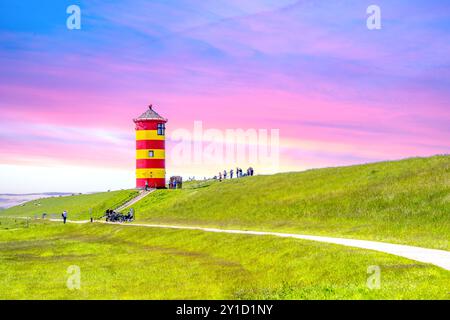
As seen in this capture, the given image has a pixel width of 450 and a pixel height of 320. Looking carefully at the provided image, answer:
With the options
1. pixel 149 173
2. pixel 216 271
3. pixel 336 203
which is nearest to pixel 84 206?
pixel 149 173

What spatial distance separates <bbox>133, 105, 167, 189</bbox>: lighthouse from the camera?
93.9 metres

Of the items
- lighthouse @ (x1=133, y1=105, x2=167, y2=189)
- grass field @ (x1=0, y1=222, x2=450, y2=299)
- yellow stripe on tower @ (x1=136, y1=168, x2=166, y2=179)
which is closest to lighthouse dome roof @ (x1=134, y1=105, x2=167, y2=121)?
lighthouse @ (x1=133, y1=105, x2=167, y2=189)

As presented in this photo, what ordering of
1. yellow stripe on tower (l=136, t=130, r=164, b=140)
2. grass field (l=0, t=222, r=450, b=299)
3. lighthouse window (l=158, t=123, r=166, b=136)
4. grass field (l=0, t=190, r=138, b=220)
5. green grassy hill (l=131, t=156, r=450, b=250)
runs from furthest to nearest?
lighthouse window (l=158, t=123, r=166, b=136) → yellow stripe on tower (l=136, t=130, r=164, b=140) → grass field (l=0, t=190, r=138, b=220) → green grassy hill (l=131, t=156, r=450, b=250) → grass field (l=0, t=222, r=450, b=299)

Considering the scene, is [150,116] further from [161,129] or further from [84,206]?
[84,206]

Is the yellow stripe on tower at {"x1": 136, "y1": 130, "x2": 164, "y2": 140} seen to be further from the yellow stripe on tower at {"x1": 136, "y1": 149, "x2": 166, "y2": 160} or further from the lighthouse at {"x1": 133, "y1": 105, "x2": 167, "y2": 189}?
the yellow stripe on tower at {"x1": 136, "y1": 149, "x2": 166, "y2": 160}

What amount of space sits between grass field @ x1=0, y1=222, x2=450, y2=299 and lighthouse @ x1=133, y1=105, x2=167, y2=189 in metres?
46.8

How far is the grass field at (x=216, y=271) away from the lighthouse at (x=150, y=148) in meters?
46.8

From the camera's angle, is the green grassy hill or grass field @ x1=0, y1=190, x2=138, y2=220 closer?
the green grassy hill

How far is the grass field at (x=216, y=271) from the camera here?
22141 millimetres

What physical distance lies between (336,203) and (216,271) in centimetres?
2976

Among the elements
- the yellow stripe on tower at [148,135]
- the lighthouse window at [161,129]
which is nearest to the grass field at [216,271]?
the yellow stripe on tower at [148,135]

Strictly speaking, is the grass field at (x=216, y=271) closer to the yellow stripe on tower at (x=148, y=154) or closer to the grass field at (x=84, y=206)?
the grass field at (x=84, y=206)

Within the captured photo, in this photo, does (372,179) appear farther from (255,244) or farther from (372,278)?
(372,278)
